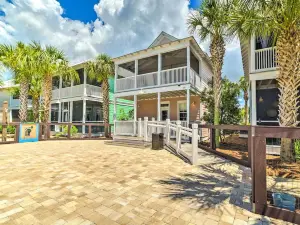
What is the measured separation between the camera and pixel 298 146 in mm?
5879

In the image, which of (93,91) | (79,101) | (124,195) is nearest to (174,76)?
(124,195)

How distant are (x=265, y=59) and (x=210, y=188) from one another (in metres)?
7.81

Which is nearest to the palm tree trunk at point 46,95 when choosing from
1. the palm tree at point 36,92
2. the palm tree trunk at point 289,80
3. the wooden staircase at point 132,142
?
the palm tree at point 36,92

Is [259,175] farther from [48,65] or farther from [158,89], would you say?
[48,65]

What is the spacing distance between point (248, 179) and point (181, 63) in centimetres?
1030

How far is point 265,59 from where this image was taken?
8344 millimetres

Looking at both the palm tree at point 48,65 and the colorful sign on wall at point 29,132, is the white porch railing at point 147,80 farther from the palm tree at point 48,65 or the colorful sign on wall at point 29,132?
the colorful sign on wall at point 29,132

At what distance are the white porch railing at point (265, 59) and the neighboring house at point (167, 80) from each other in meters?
3.38

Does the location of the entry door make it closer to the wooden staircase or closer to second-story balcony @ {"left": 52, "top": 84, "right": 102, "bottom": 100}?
the wooden staircase

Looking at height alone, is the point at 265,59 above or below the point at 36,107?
above

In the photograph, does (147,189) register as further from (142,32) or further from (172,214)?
(142,32)

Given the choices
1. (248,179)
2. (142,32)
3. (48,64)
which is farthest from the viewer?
(142,32)

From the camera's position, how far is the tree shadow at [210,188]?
9.58ft

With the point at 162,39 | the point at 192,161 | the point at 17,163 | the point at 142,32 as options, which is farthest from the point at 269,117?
the point at 142,32
